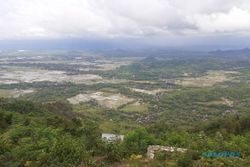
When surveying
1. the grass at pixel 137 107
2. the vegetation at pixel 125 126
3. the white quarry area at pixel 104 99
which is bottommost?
the white quarry area at pixel 104 99

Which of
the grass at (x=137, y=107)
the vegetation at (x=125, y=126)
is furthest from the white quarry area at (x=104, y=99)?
the grass at (x=137, y=107)

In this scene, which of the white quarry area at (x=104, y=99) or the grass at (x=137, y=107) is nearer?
the grass at (x=137, y=107)

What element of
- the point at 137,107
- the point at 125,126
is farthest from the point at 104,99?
the point at 125,126

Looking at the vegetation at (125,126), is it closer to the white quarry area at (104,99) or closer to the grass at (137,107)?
the grass at (137,107)

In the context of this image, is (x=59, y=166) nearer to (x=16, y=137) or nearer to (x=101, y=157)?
(x=101, y=157)

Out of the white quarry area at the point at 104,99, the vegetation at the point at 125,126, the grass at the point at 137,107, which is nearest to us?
the vegetation at the point at 125,126

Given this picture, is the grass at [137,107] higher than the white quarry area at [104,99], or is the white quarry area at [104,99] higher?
the grass at [137,107]

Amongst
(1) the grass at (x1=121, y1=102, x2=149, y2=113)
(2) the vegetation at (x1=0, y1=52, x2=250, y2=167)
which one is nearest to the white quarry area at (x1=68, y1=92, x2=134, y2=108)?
(2) the vegetation at (x1=0, y1=52, x2=250, y2=167)

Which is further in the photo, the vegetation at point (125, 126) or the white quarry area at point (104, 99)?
the white quarry area at point (104, 99)

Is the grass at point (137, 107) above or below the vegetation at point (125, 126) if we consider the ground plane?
below

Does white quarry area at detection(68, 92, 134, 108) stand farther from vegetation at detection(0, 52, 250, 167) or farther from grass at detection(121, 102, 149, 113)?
grass at detection(121, 102, 149, 113)

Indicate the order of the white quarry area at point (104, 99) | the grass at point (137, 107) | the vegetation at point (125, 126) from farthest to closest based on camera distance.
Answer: the white quarry area at point (104, 99) < the grass at point (137, 107) < the vegetation at point (125, 126)
